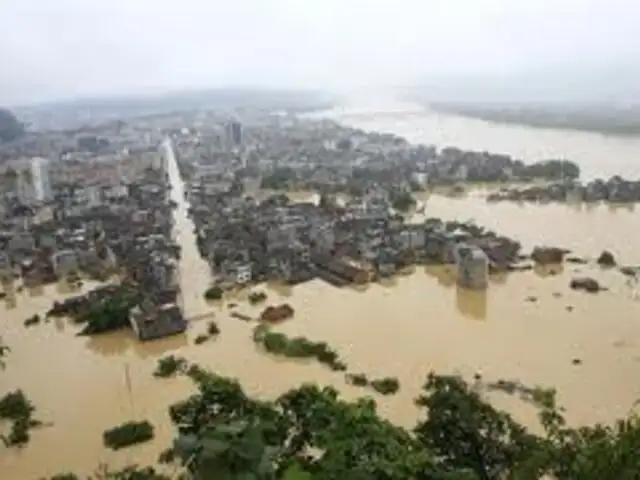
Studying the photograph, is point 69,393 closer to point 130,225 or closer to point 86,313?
point 86,313

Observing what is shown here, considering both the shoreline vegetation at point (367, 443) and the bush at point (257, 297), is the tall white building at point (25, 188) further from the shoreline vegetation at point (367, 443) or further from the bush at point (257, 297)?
the shoreline vegetation at point (367, 443)

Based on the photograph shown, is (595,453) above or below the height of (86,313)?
above

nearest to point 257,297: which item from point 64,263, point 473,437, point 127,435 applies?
point 64,263

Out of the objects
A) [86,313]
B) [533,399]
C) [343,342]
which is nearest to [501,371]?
[533,399]

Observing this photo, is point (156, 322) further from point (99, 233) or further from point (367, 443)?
point (99, 233)

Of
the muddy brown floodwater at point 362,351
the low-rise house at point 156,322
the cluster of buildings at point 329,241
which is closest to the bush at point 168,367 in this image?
the muddy brown floodwater at point 362,351
